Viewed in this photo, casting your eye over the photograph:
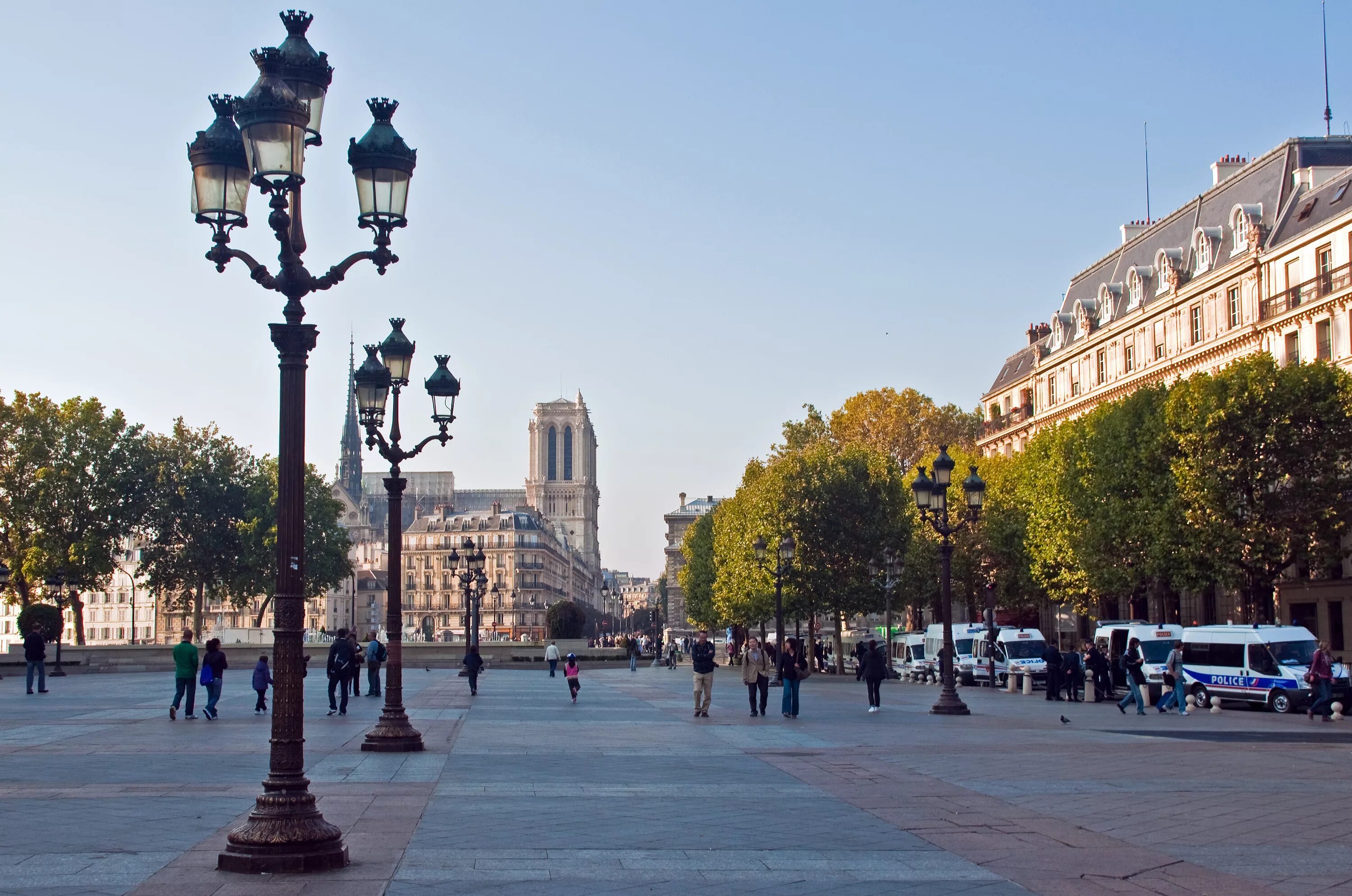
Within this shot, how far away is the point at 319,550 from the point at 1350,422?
204ft

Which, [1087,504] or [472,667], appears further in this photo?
[1087,504]

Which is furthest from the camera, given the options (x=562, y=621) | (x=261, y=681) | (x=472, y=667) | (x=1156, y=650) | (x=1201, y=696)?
(x=562, y=621)

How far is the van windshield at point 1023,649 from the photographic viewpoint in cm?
5094

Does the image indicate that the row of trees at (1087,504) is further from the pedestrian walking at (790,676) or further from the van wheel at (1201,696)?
the pedestrian walking at (790,676)

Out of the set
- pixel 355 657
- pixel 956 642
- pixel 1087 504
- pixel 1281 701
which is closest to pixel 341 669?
pixel 355 657

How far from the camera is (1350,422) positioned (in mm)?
45344

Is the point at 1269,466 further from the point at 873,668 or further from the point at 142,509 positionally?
the point at 142,509

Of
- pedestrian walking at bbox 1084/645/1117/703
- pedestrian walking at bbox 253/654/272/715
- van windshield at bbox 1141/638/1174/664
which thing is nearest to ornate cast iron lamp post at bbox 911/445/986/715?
pedestrian walking at bbox 1084/645/1117/703

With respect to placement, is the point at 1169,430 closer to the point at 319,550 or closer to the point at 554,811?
the point at 554,811

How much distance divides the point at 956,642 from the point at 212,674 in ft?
117

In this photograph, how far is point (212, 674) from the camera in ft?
84.1

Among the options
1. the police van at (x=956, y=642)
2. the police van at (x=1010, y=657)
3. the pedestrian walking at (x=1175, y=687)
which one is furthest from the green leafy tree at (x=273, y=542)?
the pedestrian walking at (x=1175, y=687)

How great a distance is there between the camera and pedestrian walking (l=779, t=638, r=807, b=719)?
88.3 feet

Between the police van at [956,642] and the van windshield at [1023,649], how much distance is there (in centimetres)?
203
